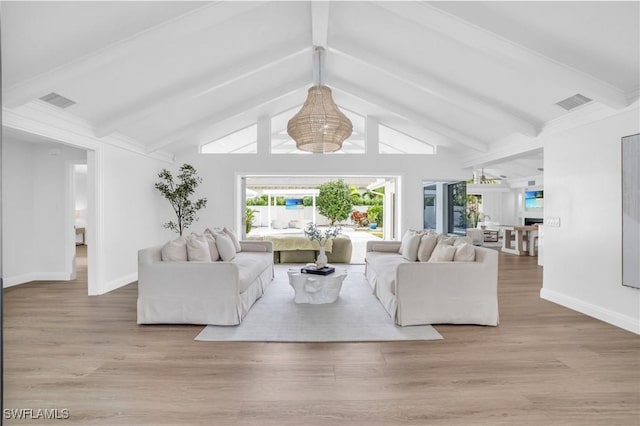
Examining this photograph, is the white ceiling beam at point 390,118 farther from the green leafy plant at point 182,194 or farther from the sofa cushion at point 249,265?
the sofa cushion at point 249,265

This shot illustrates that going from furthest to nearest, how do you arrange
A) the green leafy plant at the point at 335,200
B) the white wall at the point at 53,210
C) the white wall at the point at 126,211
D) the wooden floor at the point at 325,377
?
the green leafy plant at the point at 335,200, the white wall at the point at 53,210, the white wall at the point at 126,211, the wooden floor at the point at 325,377

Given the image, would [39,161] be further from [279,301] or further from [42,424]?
[42,424]

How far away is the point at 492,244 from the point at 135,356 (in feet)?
36.8

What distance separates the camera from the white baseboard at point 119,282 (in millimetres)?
5311

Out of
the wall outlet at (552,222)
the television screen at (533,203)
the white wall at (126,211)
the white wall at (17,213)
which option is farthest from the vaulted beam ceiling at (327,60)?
the television screen at (533,203)

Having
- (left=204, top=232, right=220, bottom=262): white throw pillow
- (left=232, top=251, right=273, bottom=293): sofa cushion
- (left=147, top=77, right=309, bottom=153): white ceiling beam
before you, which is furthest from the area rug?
(left=147, top=77, right=309, bottom=153): white ceiling beam

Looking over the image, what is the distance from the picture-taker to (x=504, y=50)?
367 centimetres

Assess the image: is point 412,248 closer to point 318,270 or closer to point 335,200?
point 318,270

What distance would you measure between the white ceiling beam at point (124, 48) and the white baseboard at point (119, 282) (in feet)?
8.92

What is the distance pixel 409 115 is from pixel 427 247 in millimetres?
2987

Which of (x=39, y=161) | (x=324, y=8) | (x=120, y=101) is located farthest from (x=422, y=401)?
(x=39, y=161)

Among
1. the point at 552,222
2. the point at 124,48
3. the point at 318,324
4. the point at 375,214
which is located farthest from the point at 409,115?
the point at 375,214

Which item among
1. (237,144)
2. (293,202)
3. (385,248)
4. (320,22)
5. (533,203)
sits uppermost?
(320,22)

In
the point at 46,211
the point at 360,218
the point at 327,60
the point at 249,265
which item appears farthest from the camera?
the point at 360,218
